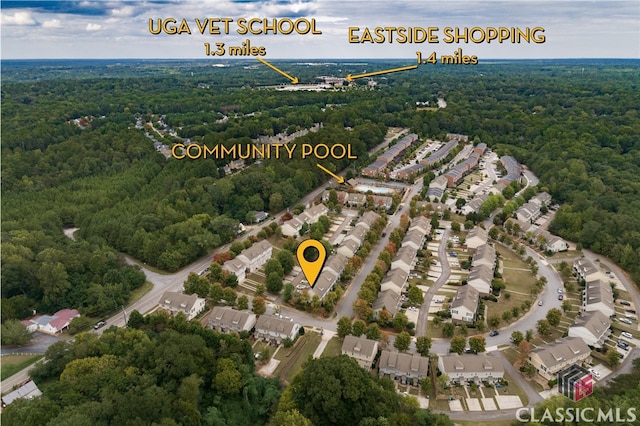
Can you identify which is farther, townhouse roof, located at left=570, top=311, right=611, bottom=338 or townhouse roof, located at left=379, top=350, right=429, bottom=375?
townhouse roof, located at left=570, top=311, right=611, bottom=338

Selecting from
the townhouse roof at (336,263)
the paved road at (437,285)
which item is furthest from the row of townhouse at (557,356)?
the townhouse roof at (336,263)

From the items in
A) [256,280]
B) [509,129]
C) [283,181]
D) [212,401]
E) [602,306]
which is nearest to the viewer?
[212,401]

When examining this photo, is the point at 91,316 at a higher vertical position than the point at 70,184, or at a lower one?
lower

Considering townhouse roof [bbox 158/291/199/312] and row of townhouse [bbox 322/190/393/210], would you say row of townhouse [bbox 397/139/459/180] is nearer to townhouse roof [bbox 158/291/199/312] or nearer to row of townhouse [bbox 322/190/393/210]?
row of townhouse [bbox 322/190/393/210]

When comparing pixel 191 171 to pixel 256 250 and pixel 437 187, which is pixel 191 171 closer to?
pixel 256 250

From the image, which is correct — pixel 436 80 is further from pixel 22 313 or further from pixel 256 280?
pixel 22 313

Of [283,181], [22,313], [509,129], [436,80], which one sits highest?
[436,80]

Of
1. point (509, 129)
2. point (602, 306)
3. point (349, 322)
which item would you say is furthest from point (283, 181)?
point (509, 129)

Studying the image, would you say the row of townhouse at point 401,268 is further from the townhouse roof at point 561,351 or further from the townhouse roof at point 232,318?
the townhouse roof at point 561,351

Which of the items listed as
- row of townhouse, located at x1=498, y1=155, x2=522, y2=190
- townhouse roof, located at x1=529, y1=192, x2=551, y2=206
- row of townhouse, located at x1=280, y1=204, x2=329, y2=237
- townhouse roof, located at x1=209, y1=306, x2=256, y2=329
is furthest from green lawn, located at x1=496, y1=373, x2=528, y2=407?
row of townhouse, located at x1=498, y1=155, x2=522, y2=190
